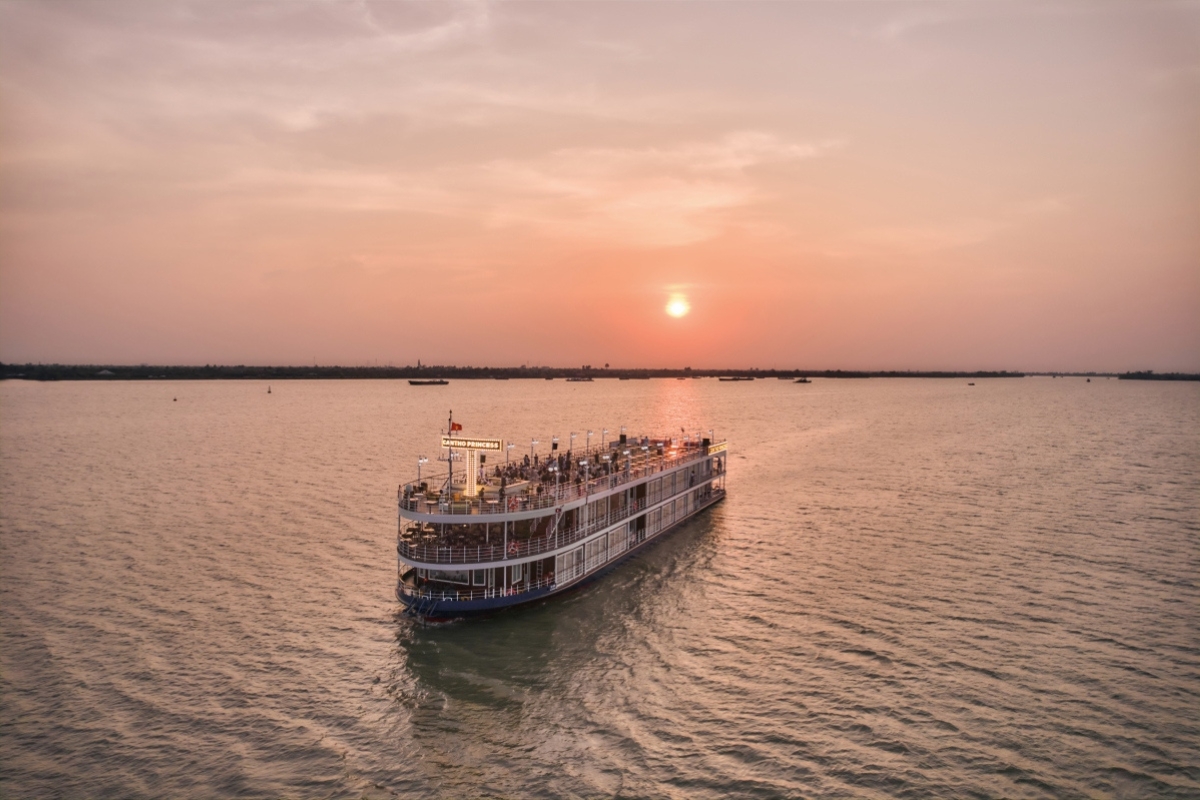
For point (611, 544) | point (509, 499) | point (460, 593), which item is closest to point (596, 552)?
point (611, 544)

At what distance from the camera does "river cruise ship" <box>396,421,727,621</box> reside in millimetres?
40750

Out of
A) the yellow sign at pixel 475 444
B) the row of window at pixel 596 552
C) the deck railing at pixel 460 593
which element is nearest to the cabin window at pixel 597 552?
the row of window at pixel 596 552

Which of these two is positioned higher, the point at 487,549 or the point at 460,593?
the point at 487,549

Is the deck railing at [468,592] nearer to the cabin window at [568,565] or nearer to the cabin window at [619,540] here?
the cabin window at [568,565]

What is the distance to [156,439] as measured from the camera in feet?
424

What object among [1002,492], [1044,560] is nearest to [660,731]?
[1044,560]

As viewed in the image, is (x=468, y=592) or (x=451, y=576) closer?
(x=468, y=592)

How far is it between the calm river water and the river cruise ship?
1.67 metres

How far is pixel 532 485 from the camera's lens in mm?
49562

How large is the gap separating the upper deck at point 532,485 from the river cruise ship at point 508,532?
75 millimetres

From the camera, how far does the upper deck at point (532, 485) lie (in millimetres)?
42062

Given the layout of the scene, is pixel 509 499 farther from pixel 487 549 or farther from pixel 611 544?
pixel 611 544

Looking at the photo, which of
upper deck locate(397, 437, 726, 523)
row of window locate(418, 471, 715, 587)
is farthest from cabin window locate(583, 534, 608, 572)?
upper deck locate(397, 437, 726, 523)

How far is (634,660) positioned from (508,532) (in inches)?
481
